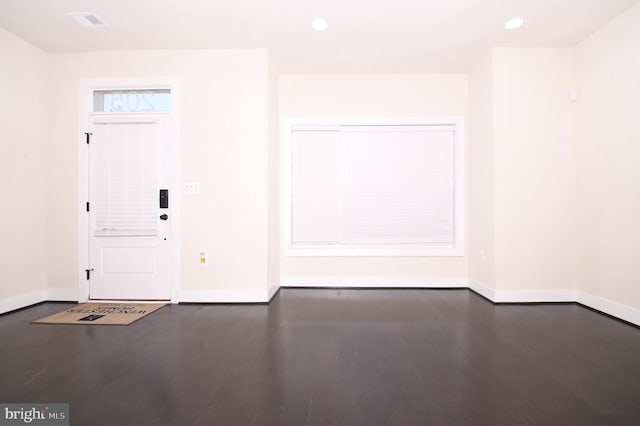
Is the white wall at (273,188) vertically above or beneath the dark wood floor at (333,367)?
above

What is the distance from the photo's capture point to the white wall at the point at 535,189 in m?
3.76

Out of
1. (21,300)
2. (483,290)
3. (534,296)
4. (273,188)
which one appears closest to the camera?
(21,300)

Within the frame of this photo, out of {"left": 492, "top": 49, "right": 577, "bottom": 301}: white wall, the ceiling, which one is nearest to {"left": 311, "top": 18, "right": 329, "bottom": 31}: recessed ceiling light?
the ceiling

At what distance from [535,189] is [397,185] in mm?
1618

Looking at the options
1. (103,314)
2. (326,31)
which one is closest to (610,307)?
(326,31)

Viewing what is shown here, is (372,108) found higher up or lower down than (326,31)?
lower down

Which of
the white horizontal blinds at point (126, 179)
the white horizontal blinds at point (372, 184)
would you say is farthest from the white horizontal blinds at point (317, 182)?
the white horizontal blinds at point (126, 179)

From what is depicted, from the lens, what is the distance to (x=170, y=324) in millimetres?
Result: 3076

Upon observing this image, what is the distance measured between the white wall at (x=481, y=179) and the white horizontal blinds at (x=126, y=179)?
3.95 m

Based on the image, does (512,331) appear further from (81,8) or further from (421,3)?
(81,8)

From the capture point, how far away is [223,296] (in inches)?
150

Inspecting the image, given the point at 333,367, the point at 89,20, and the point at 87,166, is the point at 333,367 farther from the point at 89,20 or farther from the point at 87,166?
the point at 89,20

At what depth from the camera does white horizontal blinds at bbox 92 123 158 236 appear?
3865 mm

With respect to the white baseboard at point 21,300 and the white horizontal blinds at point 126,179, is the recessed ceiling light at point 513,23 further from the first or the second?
the white baseboard at point 21,300
